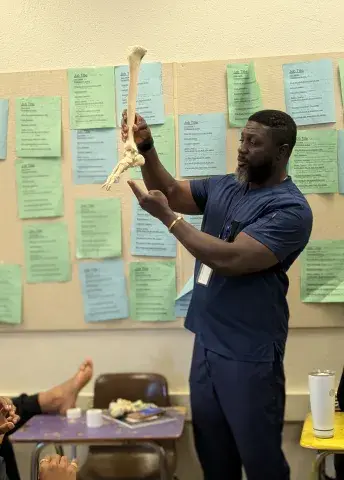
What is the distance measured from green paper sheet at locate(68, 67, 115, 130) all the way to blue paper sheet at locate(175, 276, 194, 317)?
776mm

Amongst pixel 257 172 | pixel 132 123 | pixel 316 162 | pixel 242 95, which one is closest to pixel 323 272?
pixel 316 162

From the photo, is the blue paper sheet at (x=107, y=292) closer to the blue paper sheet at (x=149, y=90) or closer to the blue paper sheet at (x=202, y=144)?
the blue paper sheet at (x=202, y=144)

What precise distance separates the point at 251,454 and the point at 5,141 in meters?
1.70

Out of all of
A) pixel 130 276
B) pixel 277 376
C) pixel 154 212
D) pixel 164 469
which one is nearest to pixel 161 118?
pixel 130 276

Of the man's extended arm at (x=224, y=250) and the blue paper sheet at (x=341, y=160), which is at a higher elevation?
the blue paper sheet at (x=341, y=160)

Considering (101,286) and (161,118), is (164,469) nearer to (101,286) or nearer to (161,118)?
(101,286)

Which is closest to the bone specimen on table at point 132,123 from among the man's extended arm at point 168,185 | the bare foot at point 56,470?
the man's extended arm at point 168,185

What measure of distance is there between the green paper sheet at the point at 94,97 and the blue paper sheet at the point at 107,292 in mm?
617

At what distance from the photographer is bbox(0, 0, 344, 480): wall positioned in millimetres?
2670

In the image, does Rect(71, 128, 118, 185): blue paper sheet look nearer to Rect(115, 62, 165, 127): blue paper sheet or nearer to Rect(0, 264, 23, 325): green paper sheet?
Rect(115, 62, 165, 127): blue paper sheet

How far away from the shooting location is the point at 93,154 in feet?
9.10

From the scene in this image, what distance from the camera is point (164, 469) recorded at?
7.32 ft

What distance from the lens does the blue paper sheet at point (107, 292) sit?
9.12 ft

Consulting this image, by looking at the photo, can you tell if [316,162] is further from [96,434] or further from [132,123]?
[96,434]
